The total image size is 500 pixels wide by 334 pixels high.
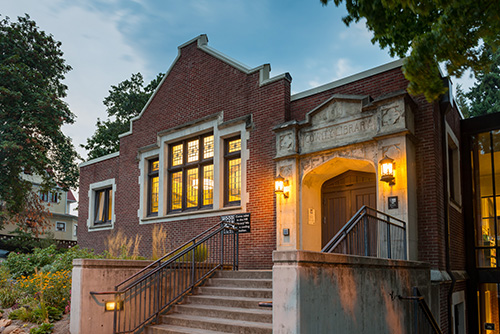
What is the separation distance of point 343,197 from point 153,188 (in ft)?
23.1

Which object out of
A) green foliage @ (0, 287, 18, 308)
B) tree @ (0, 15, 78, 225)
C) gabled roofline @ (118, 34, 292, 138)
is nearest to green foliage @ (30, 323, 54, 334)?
green foliage @ (0, 287, 18, 308)

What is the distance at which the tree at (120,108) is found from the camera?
29.6 metres

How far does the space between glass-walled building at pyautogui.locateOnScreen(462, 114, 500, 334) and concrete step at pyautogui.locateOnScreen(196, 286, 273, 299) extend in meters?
5.87

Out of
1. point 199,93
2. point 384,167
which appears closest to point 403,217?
point 384,167

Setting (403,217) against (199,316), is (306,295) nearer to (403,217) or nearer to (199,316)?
(199,316)

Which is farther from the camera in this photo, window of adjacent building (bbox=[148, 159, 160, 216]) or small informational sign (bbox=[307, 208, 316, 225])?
window of adjacent building (bbox=[148, 159, 160, 216])

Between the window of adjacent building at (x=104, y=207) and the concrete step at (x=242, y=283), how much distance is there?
9319 mm

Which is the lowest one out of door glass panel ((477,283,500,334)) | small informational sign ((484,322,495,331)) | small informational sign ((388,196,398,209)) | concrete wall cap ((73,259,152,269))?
small informational sign ((484,322,495,331))

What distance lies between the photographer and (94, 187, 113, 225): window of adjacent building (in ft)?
58.5

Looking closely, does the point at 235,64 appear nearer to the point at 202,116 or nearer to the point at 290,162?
the point at 202,116

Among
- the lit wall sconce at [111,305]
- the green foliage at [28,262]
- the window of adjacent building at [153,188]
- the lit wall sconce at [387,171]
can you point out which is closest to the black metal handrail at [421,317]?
the lit wall sconce at [387,171]

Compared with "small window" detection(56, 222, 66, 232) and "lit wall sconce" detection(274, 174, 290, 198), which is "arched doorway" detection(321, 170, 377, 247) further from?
"small window" detection(56, 222, 66, 232)

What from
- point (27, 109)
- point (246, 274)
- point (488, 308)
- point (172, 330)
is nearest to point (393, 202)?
point (246, 274)

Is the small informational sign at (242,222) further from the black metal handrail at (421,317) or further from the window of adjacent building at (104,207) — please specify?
the window of adjacent building at (104,207)
